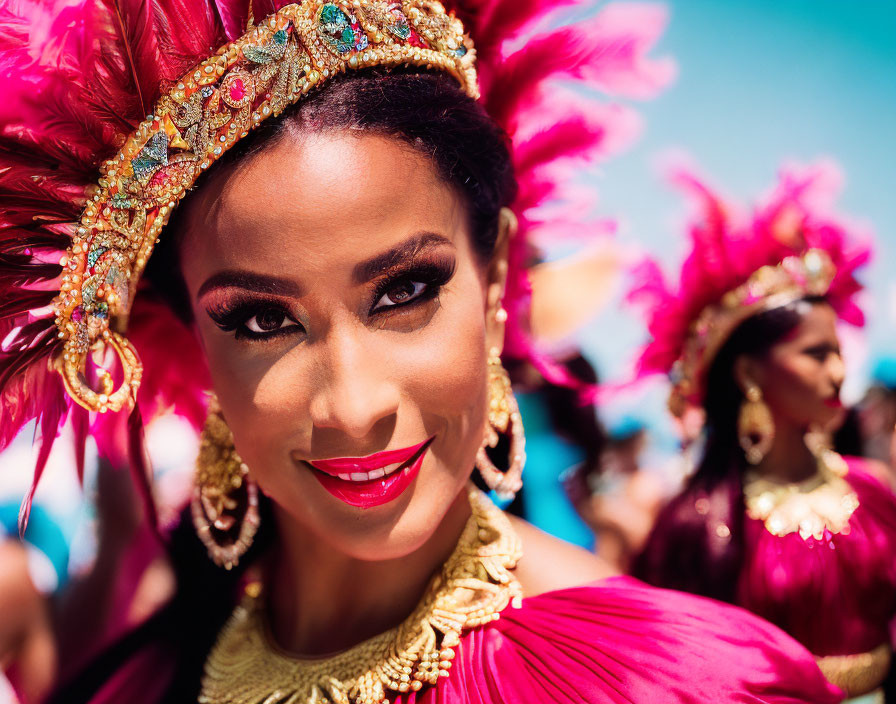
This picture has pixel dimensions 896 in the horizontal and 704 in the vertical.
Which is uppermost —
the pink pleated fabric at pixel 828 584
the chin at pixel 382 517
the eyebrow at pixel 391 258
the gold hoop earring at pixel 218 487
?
the eyebrow at pixel 391 258

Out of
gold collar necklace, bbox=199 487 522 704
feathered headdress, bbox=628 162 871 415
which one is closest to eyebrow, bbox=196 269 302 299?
gold collar necklace, bbox=199 487 522 704

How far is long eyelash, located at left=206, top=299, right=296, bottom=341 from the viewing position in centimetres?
143

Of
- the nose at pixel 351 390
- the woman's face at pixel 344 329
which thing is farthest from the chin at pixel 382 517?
the nose at pixel 351 390

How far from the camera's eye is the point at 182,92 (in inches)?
56.0

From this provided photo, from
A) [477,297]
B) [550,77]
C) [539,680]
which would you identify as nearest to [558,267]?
[550,77]

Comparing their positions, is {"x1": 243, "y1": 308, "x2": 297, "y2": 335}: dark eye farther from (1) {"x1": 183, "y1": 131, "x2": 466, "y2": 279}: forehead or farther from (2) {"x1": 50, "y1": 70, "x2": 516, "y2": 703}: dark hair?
(2) {"x1": 50, "y1": 70, "x2": 516, "y2": 703}: dark hair

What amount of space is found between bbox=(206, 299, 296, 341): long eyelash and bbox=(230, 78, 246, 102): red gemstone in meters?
0.35

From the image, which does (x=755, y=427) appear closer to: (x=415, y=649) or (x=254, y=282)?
(x=415, y=649)

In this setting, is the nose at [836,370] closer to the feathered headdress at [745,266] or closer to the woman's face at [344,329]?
the feathered headdress at [745,266]

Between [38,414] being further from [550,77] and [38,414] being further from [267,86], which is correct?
[550,77]

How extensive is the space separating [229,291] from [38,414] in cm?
51

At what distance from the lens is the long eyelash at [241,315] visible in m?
1.43

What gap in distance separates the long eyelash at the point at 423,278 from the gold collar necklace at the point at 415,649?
0.50 meters

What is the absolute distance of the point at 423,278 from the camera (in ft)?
4.83
